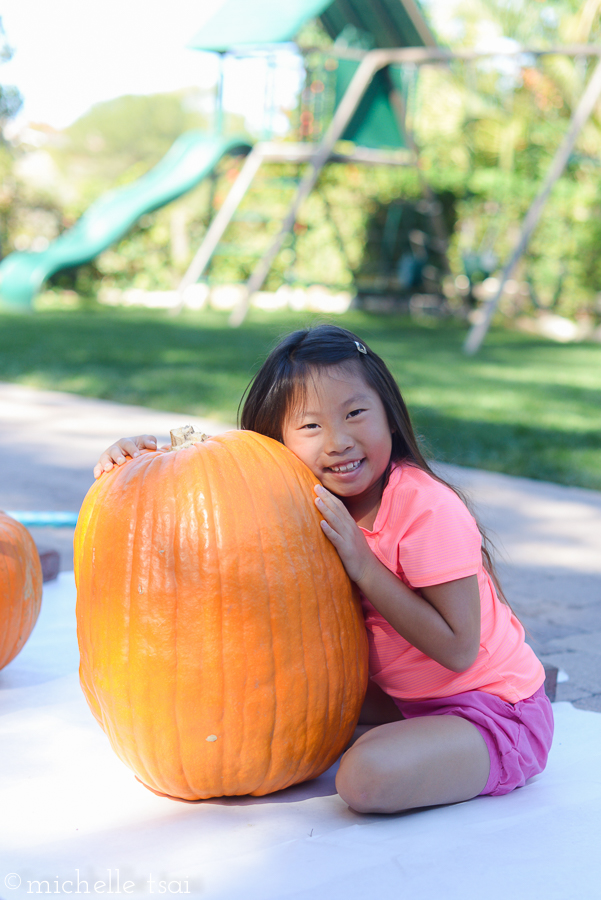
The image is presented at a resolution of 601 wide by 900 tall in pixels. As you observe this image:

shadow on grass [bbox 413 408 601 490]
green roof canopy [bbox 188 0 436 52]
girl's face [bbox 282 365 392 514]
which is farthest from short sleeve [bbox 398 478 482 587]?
Result: green roof canopy [bbox 188 0 436 52]

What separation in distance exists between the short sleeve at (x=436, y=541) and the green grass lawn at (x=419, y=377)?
673 mm

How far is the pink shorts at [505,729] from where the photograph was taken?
1.91 metres

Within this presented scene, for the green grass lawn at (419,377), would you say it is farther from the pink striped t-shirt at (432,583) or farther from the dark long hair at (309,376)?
the pink striped t-shirt at (432,583)

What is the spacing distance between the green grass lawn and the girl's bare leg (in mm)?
1047

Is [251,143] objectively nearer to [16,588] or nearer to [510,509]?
[510,509]

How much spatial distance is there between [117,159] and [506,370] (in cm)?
7005

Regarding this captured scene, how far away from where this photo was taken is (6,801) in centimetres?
178

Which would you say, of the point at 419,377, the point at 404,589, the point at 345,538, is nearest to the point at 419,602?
the point at 404,589

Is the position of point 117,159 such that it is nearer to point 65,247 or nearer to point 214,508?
point 65,247

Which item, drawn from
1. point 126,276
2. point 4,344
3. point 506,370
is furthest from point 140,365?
point 126,276

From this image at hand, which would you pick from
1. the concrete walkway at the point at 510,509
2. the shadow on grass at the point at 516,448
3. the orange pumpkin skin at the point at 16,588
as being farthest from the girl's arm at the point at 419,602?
the shadow on grass at the point at 516,448

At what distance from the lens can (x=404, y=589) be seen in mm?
1878

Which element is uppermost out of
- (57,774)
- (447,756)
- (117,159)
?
(447,756)

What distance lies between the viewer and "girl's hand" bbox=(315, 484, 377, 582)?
1876 mm
